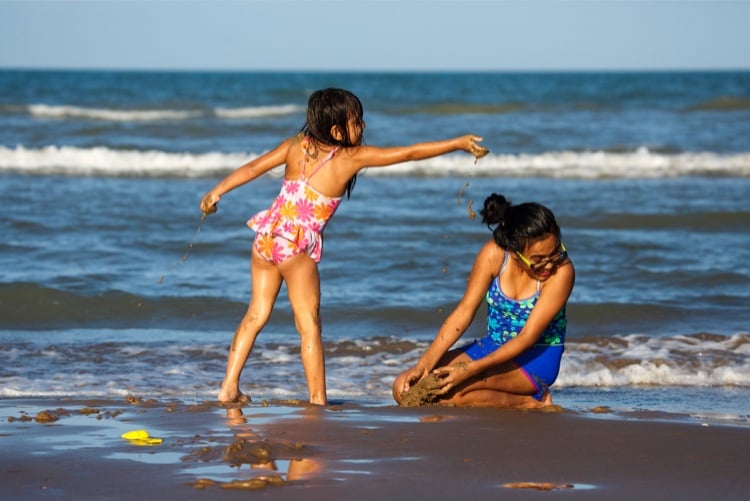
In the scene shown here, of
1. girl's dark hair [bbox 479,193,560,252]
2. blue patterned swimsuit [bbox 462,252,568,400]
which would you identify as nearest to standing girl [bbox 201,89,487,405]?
girl's dark hair [bbox 479,193,560,252]

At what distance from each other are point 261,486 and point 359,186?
10.7m

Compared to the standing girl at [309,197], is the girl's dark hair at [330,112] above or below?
above

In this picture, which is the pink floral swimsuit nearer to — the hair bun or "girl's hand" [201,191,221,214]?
"girl's hand" [201,191,221,214]

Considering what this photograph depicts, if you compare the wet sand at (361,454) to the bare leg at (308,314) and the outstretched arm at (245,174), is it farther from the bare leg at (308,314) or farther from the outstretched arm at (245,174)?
the outstretched arm at (245,174)

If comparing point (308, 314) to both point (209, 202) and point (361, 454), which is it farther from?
point (361, 454)

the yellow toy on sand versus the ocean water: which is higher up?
the ocean water

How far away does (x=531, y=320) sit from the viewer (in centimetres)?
446

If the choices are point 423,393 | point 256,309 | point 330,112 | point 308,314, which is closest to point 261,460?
point 423,393

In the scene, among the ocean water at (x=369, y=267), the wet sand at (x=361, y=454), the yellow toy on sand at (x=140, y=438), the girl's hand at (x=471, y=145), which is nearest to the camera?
the wet sand at (x=361, y=454)

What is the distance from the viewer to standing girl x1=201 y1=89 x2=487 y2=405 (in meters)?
4.66

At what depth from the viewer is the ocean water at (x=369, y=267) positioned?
19.4 feet

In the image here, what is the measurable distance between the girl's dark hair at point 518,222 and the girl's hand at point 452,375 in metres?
0.56

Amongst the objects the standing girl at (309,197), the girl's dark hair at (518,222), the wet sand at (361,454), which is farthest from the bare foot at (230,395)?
the girl's dark hair at (518,222)

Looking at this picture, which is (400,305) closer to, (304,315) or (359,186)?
(304,315)
